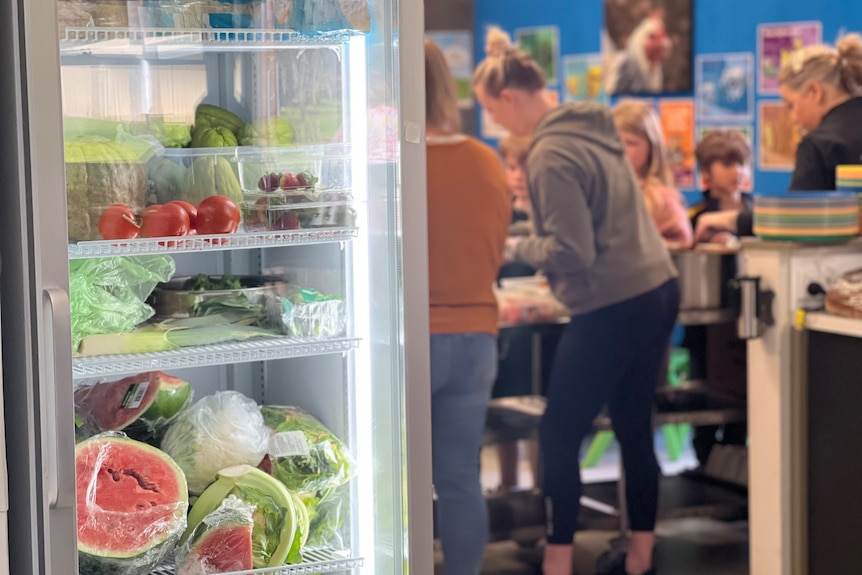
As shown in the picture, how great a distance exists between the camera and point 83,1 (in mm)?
2350

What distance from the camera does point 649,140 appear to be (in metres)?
5.55

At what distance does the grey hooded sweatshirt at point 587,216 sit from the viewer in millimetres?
4273

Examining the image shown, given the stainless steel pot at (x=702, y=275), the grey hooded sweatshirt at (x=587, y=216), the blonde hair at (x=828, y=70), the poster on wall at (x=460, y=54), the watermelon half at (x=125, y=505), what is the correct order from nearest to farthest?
the watermelon half at (x=125, y=505) < the grey hooded sweatshirt at (x=587, y=216) < the blonde hair at (x=828, y=70) < the stainless steel pot at (x=702, y=275) < the poster on wall at (x=460, y=54)

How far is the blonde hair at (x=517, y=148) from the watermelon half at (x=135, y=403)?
2.73 meters

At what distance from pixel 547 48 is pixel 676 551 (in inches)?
166

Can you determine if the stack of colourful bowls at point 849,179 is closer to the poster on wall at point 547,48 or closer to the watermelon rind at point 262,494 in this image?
the watermelon rind at point 262,494

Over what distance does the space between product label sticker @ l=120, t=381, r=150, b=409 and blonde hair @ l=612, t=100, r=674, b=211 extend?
3.37 meters

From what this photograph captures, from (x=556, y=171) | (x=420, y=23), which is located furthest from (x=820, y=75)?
(x=420, y=23)

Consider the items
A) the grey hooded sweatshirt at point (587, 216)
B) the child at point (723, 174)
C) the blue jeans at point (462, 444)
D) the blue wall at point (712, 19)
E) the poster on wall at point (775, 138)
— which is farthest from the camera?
the child at point (723, 174)

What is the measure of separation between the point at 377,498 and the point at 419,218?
2.13 feet

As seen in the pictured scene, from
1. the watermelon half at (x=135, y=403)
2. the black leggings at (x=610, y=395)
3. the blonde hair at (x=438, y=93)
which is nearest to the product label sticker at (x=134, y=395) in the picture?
the watermelon half at (x=135, y=403)

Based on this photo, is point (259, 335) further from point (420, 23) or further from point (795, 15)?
point (795, 15)

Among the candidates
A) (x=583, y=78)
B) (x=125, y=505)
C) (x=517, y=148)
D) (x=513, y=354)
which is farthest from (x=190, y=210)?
(x=583, y=78)

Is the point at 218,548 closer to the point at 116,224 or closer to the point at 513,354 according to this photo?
the point at 116,224
